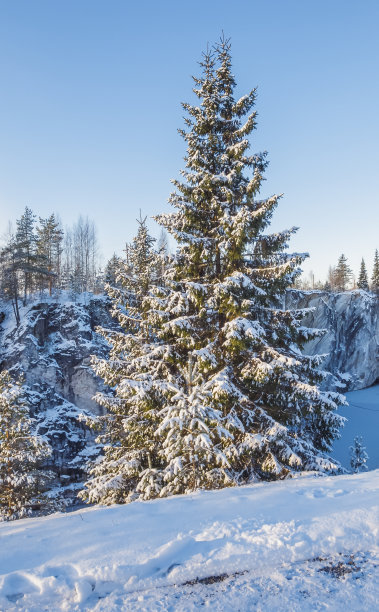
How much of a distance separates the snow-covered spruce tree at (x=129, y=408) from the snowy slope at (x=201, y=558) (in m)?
4.19

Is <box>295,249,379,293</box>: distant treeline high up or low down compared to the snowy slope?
up

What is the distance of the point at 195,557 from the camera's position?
327 cm

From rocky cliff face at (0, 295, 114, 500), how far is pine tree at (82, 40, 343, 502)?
1996cm

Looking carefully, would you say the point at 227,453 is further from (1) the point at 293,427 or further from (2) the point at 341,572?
(2) the point at 341,572

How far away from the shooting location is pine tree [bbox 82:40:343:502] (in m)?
7.63

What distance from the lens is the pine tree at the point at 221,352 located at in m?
7.63

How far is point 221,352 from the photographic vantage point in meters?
8.71

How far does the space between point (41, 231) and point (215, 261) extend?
1820 inches

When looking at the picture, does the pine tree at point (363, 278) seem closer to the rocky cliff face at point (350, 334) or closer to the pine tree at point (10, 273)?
the rocky cliff face at point (350, 334)

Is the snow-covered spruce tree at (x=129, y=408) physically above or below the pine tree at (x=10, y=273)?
below

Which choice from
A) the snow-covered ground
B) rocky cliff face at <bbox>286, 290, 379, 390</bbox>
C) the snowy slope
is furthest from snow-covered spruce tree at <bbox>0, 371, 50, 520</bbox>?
rocky cliff face at <bbox>286, 290, 379, 390</bbox>

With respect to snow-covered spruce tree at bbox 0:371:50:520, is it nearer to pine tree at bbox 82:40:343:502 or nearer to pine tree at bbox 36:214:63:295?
pine tree at bbox 82:40:343:502

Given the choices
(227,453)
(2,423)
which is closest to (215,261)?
(227,453)

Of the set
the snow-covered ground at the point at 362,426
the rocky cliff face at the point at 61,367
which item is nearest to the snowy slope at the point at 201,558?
the snow-covered ground at the point at 362,426
